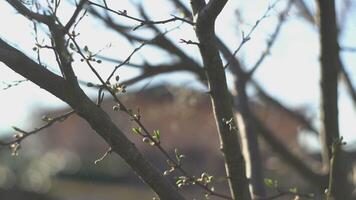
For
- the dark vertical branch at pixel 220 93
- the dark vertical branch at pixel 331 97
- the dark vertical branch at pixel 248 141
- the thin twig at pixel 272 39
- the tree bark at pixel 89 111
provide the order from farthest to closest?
1. the thin twig at pixel 272 39
2. the dark vertical branch at pixel 331 97
3. the dark vertical branch at pixel 248 141
4. the dark vertical branch at pixel 220 93
5. the tree bark at pixel 89 111

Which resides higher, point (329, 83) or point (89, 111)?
point (329, 83)

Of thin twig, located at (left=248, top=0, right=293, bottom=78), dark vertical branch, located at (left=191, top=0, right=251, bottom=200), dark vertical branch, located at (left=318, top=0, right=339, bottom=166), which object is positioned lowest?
dark vertical branch, located at (left=191, top=0, right=251, bottom=200)

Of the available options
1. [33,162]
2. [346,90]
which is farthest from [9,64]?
[33,162]

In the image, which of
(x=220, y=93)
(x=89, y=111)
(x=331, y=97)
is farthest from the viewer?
(x=331, y=97)

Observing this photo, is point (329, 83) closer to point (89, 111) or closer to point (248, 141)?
point (248, 141)

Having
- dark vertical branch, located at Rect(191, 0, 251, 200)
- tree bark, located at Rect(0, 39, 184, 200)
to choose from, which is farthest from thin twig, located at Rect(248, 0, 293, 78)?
tree bark, located at Rect(0, 39, 184, 200)

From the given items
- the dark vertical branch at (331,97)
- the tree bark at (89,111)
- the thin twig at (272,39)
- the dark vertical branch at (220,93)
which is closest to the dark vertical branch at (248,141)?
the thin twig at (272,39)

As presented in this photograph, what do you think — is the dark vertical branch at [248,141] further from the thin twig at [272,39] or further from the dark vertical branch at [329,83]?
the dark vertical branch at [329,83]

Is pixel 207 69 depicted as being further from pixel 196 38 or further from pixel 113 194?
pixel 113 194

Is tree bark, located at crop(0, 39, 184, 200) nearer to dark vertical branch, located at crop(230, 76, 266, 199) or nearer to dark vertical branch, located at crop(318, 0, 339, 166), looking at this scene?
dark vertical branch, located at crop(230, 76, 266, 199)

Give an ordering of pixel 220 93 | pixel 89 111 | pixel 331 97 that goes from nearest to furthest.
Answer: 1. pixel 89 111
2. pixel 220 93
3. pixel 331 97

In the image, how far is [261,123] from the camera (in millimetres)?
5543

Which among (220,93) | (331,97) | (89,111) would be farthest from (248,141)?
(89,111)

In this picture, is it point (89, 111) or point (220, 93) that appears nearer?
point (89, 111)
